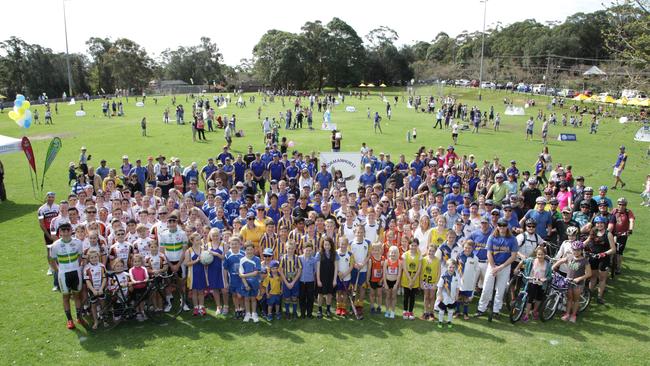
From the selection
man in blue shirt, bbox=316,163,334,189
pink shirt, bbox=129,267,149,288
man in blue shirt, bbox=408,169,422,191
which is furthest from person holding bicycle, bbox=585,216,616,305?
pink shirt, bbox=129,267,149,288

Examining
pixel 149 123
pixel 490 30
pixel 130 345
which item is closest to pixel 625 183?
pixel 130 345

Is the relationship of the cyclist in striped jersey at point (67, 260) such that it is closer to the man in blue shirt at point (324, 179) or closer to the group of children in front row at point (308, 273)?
the group of children in front row at point (308, 273)

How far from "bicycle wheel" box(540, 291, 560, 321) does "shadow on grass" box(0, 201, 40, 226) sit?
1542cm

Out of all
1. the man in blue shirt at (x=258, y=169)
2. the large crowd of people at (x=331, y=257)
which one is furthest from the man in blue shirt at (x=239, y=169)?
the large crowd of people at (x=331, y=257)

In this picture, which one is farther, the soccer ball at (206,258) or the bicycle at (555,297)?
the bicycle at (555,297)

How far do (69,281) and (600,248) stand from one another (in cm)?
1000

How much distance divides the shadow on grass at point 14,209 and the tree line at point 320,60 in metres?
→ 70.6

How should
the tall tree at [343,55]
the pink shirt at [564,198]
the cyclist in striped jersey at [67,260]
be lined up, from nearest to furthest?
1. the cyclist in striped jersey at [67,260]
2. the pink shirt at [564,198]
3. the tall tree at [343,55]

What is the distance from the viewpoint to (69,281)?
24.0 ft

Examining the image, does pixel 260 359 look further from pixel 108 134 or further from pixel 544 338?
pixel 108 134

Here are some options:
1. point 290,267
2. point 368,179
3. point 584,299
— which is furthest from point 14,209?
point 584,299

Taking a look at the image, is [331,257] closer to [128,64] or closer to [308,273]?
[308,273]

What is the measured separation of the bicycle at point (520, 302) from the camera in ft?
25.5

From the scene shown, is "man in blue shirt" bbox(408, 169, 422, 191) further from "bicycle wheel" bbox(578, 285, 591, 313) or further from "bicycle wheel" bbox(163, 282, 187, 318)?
"bicycle wheel" bbox(163, 282, 187, 318)
